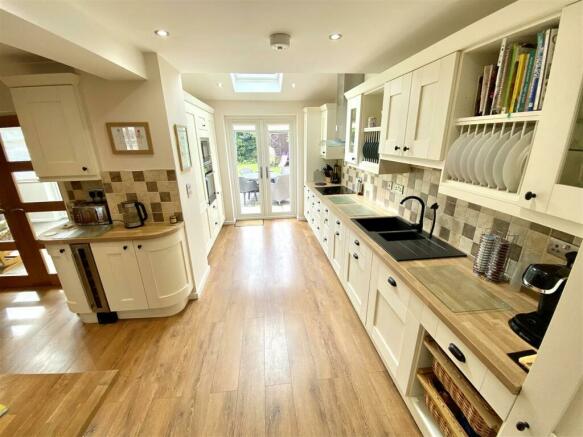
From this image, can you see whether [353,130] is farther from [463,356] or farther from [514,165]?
[463,356]

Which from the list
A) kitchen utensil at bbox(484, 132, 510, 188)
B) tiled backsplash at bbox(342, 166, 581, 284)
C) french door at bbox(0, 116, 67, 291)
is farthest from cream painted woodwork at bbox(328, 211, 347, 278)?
french door at bbox(0, 116, 67, 291)

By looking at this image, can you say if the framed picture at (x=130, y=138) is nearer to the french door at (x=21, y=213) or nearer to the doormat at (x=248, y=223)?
the french door at (x=21, y=213)

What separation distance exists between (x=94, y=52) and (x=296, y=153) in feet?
11.9

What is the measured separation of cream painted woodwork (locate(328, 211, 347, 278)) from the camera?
2629 millimetres

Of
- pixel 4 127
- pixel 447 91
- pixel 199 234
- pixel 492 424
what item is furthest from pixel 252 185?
pixel 492 424

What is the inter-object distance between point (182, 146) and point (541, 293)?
2.72 m

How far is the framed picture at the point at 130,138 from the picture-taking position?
6.89 ft

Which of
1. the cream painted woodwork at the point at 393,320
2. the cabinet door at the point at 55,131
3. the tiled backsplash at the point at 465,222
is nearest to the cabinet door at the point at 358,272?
the cream painted woodwork at the point at 393,320

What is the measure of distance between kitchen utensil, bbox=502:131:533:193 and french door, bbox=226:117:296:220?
4018mm

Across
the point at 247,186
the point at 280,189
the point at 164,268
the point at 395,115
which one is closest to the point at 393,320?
the point at 395,115

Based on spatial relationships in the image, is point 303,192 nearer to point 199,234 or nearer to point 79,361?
point 199,234

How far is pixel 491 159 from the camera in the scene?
114cm

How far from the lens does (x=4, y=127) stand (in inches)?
95.6

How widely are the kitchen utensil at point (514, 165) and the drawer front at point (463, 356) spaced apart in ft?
2.31
